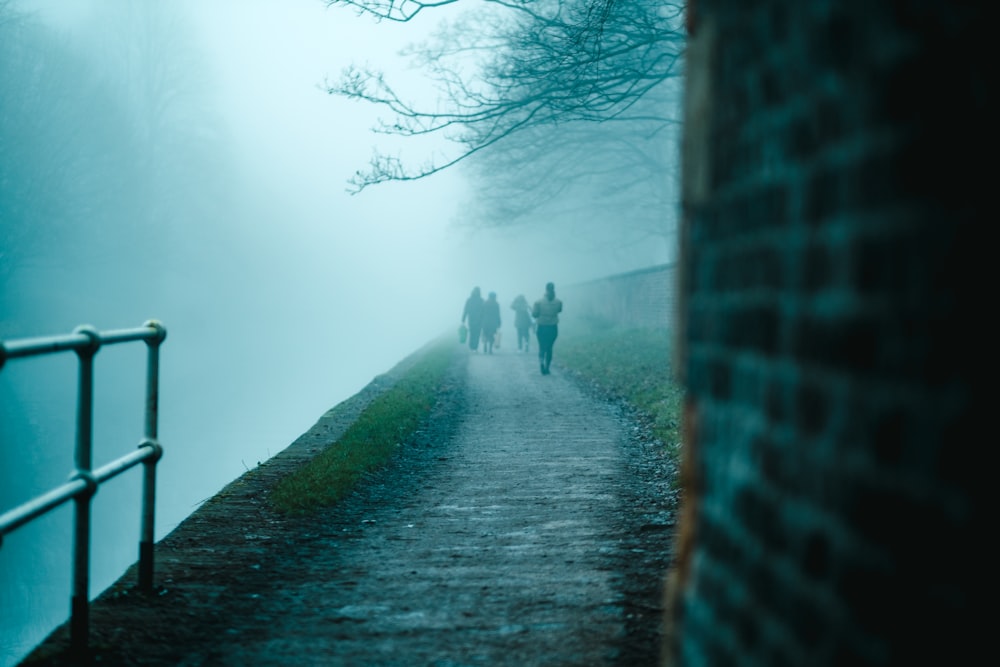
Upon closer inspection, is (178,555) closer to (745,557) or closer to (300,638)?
(300,638)

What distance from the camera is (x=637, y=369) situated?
49.0 ft

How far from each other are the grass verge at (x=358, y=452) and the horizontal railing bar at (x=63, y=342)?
224 centimetres

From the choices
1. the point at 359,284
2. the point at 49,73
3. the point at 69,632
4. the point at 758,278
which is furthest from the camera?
the point at 359,284

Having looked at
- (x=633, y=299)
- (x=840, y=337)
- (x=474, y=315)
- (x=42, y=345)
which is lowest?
(x=42, y=345)

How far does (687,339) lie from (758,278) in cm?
48

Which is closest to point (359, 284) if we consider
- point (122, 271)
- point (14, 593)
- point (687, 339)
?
point (122, 271)

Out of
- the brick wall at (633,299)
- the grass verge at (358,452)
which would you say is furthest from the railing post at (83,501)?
the brick wall at (633,299)

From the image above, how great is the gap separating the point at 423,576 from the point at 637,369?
35.8 ft

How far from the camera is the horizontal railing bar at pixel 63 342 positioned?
2.74 metres

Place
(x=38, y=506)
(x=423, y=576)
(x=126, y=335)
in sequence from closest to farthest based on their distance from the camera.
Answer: (x=38, y=506), (x=126, y=335), (x=423, y=576)

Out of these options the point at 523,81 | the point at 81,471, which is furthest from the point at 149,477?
the point at 523,81

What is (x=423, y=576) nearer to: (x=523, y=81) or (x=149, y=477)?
(x=149, y=477)

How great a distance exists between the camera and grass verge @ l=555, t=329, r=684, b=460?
9602 millimetres

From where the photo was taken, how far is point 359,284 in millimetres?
104375
